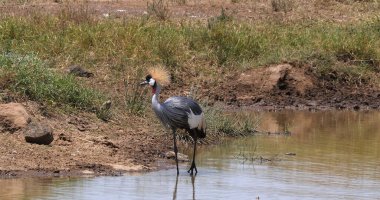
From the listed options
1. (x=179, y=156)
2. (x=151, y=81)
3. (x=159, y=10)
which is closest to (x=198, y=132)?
(x=179, y=156)

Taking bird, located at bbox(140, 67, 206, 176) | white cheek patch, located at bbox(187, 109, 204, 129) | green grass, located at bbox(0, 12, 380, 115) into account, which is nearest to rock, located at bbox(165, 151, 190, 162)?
bird, located at bbox(140, 67, 206, 176)

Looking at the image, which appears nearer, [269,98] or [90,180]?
[90,180]

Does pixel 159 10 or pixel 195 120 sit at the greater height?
pixel 159 10

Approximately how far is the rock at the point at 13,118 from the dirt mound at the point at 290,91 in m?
6.10

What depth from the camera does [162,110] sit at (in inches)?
472

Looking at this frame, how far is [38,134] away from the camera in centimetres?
1191

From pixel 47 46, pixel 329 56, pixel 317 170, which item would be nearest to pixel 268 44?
pixel 329 56

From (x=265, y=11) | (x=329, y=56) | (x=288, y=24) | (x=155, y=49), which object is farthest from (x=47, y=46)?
(x=265, y=11)

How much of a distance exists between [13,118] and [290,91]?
23.7 ft

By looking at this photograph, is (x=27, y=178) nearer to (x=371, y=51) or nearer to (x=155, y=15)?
(x=371, y=51)

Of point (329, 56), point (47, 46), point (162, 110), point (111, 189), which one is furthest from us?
point (329, 56)

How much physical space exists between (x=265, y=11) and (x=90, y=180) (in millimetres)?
14119

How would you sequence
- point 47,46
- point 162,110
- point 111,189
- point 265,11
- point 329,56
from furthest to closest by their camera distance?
point 265,11 < point 329,56 < point 47,46 < point 162,110 < point 111,189

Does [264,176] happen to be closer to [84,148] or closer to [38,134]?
[84,148]
